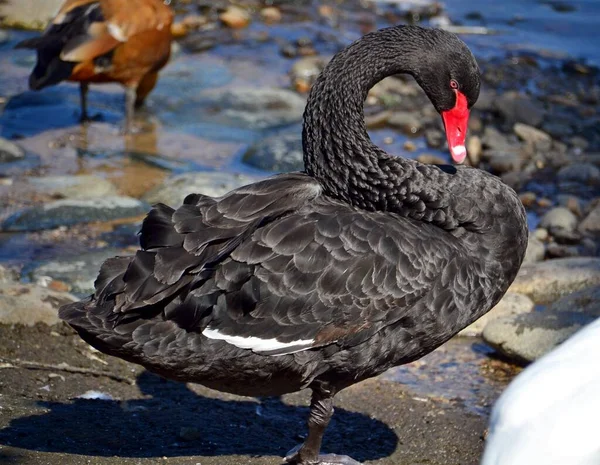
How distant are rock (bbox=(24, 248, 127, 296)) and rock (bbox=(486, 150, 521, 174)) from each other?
3.83 meters

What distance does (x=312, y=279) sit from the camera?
4375 millimetres

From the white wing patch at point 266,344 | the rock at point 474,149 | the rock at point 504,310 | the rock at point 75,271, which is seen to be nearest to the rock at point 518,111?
the rock at point 474,149

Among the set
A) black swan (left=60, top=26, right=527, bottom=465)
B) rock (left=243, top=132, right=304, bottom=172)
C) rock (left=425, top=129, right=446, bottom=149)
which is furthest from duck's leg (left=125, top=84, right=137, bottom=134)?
black swan (left=60, top=26, right=527, bottom=465)

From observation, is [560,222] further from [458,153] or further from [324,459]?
[324,459]

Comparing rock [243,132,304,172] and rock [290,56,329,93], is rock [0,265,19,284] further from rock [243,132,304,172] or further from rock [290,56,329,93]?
rock [290,56,329,93]

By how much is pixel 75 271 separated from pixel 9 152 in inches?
100

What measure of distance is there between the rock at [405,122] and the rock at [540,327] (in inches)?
157

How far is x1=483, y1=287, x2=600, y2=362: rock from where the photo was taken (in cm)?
578

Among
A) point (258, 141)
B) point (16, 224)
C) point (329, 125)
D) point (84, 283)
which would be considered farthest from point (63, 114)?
point (329, 125)

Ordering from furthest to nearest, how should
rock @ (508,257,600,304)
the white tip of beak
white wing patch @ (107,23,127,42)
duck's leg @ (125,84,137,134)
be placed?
duck's leg @ (125,84,137,134)
white wing patch @ (107,23,127,42)
rock @ (508,257,600,304)
the white tip of beak

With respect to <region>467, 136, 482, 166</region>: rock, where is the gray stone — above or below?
above

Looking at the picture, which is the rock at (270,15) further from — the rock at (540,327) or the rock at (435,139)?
the rock at (540,327)

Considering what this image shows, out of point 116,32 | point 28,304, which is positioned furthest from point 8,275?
A: point 116,32

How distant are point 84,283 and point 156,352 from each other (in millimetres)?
2153
